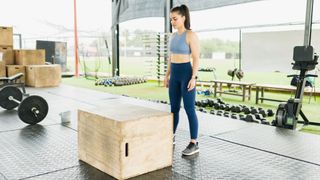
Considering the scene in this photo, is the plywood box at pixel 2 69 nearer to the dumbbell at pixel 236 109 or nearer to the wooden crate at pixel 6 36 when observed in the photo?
the wooden crate at pixel 6 36

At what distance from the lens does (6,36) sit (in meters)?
7.16

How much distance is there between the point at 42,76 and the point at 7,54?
118cm

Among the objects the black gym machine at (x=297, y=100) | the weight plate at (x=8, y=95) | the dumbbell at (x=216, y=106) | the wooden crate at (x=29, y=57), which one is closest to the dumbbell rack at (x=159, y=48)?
the wooden crate at (x=29, y=57)

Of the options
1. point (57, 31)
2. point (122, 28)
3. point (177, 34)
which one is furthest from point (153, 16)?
point (177, 34)

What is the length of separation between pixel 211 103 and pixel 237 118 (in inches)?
46.6

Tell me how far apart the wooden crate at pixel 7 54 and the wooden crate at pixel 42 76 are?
0.60 m

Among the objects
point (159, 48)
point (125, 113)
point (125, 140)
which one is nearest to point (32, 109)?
Result: point (125, 113)

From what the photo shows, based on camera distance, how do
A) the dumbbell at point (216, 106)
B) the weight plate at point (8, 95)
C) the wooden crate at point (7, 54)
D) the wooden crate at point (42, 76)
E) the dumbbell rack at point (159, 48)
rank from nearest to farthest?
1. the weight plate at point (8, 95)
2. the dumbbell at point (216, 106)
3. the wooden crate at point (42, 76)
4. the wooden crate at point (7, 54)
5. the dumbbell rack at point (159, 48)

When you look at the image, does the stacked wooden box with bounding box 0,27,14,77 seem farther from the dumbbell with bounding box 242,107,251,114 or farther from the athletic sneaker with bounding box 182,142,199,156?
the athletic sneaker with bounding box 182,142,199,156

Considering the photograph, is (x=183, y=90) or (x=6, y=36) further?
(x=6, y=36)

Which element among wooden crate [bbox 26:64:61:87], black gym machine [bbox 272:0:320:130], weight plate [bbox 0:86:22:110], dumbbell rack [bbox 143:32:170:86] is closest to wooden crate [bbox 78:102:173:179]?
black gym machine [bbox 272:0:320:130]

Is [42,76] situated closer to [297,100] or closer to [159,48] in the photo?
[159,48]

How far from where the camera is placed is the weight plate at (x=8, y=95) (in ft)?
13.6

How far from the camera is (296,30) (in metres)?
5.96
